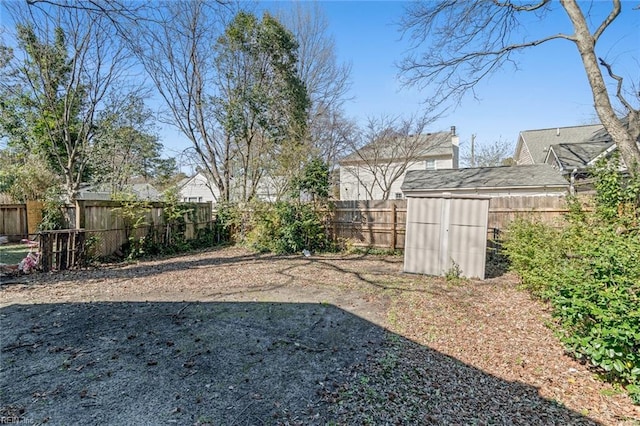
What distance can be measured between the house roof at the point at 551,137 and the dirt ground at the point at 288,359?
16306 mm

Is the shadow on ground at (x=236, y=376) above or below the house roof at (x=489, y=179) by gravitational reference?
below

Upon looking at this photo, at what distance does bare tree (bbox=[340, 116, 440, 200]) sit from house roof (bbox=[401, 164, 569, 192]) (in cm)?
260

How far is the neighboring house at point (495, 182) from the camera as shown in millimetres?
11906

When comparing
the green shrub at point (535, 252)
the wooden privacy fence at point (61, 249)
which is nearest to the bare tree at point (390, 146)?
the green shrub at point (535, 252)

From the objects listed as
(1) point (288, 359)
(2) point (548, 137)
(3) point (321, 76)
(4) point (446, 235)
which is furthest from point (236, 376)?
(2) point (548, 137)

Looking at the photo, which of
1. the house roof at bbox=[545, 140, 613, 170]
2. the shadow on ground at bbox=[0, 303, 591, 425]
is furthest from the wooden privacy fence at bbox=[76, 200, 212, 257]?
the house roof at bbox=[545, 140, 613, 170]

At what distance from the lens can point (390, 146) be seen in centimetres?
1705

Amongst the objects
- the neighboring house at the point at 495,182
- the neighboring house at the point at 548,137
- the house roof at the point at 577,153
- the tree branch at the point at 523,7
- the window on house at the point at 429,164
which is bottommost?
the neighboring house at the point at 495,182

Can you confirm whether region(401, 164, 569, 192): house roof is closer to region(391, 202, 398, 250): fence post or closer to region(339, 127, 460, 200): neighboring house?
region(339, 127, 460, 200): neighboring house

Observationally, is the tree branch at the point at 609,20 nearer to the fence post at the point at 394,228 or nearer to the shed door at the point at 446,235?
the shed door at the point at 446,235

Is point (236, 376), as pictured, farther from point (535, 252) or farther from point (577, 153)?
point (577, 153)

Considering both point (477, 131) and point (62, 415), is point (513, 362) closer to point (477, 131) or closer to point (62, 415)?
point (62, 415)

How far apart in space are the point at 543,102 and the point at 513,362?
11706 mm

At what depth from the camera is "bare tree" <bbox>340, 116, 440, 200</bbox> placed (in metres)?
16.3
